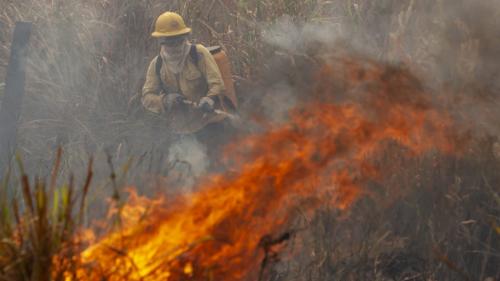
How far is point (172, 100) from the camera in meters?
7.62

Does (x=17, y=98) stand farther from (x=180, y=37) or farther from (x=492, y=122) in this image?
(x=492, y=122)

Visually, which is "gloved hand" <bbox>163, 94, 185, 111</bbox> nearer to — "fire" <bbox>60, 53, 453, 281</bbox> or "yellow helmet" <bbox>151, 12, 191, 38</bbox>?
"yellow helmet" <bbox>151, 12, 191, 38</bbox>

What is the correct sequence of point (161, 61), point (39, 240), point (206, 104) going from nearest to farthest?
point (39, 240)
point (206, 104)
point (161, 61)

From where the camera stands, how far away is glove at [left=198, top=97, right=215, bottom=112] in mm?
7523

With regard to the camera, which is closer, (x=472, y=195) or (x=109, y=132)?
(x=472, y=195)

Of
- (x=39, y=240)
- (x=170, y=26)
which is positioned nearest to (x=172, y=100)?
(x=170, y=26)

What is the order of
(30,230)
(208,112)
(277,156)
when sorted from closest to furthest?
(30,230) → (277,156) → (208,112)

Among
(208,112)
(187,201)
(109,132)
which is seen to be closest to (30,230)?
(187,201)

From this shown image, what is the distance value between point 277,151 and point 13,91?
11.7 ft

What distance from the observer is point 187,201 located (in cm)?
466

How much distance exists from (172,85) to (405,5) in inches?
119

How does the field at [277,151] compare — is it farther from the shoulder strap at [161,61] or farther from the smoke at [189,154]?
the shoulder strap at [161,61]

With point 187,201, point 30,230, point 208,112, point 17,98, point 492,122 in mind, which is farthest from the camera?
point 17,98

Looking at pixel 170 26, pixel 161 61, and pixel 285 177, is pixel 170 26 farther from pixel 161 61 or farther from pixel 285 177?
pixel 285 177
